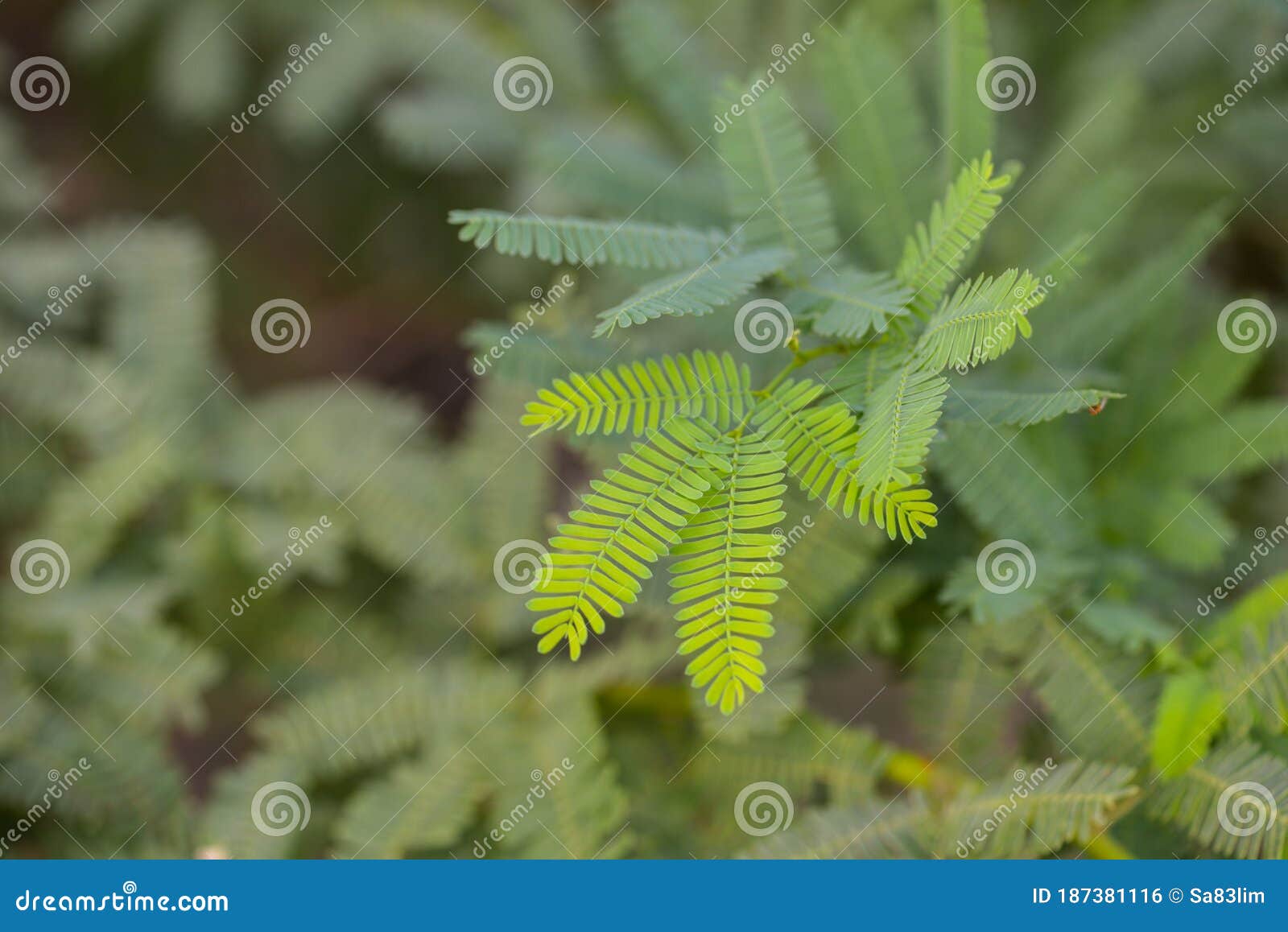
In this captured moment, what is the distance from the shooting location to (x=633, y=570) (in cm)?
67

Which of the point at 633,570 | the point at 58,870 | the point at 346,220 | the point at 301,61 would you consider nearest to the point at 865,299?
the point at 633,570

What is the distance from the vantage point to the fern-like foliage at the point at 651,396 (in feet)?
2.33

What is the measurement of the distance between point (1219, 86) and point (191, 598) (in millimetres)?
1790
